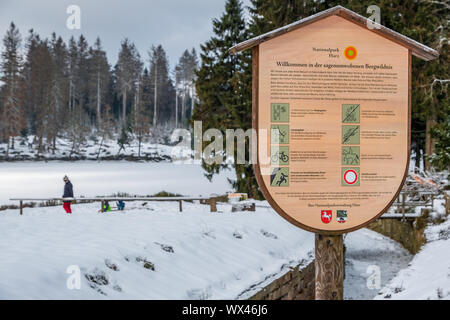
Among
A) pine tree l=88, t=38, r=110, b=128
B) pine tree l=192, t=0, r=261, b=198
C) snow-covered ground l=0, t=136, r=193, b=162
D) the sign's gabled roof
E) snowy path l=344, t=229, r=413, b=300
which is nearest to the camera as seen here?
the sign's gabled roof

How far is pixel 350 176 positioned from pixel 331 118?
529mm

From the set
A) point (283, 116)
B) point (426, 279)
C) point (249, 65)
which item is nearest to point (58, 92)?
point (249, 65)

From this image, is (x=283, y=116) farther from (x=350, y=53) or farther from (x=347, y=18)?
(x=347, y=18)

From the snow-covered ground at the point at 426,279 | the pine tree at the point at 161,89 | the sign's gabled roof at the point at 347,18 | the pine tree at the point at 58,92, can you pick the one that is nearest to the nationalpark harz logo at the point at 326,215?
the sign's gabled roof at the point at 347,18

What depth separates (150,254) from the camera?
23.9 ft

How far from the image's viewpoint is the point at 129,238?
7.86m

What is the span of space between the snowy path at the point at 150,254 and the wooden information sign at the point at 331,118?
3.53 m

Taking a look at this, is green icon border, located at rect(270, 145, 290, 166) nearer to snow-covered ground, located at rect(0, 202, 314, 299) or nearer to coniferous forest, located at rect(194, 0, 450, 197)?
snow-covered ground, located at rect(0, 202, 314, 299)

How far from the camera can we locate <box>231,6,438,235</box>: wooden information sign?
342 cm

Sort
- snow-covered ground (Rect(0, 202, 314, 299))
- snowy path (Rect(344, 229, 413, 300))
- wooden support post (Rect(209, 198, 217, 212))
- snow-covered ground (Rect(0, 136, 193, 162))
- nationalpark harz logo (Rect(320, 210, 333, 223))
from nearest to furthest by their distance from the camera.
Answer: nationalpark harz logo (Rect(320, 210, 333, 223)) → snow-covered ground (Rect(0, 202, 314, 299)) → snowy path (Rect(344, 229, 413, 300)) → wooden support post (Rect(209, 198, 217, 212)) → snow-covered ground (Rect(0, 136, 193, 162))

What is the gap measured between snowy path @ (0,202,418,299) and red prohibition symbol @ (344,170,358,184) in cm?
373

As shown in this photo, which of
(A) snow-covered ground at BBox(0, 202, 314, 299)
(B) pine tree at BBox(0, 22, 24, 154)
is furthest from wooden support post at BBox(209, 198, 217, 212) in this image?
(B) pine tree at BBox(0, 22, 24, 154)

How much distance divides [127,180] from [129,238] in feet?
73.4

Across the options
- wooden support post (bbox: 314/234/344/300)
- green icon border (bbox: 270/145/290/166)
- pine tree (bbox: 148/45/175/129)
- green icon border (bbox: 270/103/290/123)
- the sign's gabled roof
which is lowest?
wooden support post (bbox: 314/234/344/300)
